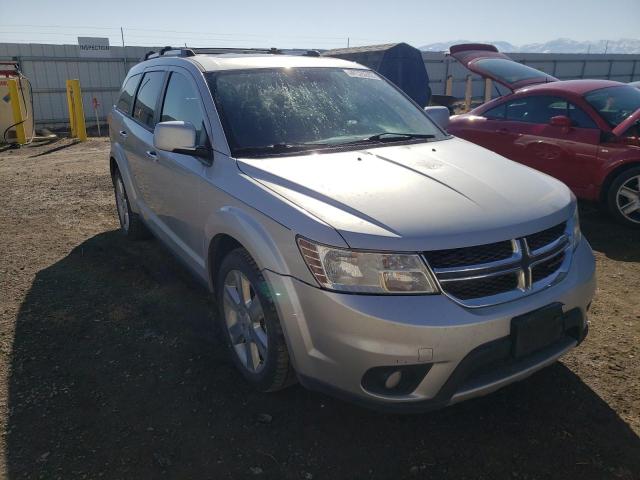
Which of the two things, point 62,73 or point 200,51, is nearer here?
point 200,51

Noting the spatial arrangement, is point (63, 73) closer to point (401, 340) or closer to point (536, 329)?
point (401, 340)

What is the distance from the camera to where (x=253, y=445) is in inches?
96.0

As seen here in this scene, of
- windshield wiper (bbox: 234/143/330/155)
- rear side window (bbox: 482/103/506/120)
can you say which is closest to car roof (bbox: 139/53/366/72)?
windshield wiper (bbox: 234/143/330/155)

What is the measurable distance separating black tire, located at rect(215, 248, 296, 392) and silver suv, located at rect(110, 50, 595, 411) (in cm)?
1

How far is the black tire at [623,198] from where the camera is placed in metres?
5.30

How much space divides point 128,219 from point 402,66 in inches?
405

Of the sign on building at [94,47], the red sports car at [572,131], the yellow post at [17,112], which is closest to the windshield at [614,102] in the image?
the red sports car at [572,131]

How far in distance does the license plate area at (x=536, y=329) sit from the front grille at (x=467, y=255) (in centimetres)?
27

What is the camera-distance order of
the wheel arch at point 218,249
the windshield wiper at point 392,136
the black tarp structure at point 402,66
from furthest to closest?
1. the black tarp structure at point 402,66
2. the windshield wiper at point 392,136
3. the wheel arch at point 218,249

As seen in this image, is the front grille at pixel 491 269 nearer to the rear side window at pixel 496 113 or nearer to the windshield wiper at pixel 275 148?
the windshield wiper at pixel 275 148

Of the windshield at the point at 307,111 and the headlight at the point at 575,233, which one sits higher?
the windshield at the point at 307,111

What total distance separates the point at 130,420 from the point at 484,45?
7933mm

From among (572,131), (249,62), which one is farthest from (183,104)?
(572,131)

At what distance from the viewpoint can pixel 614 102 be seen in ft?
19.1
